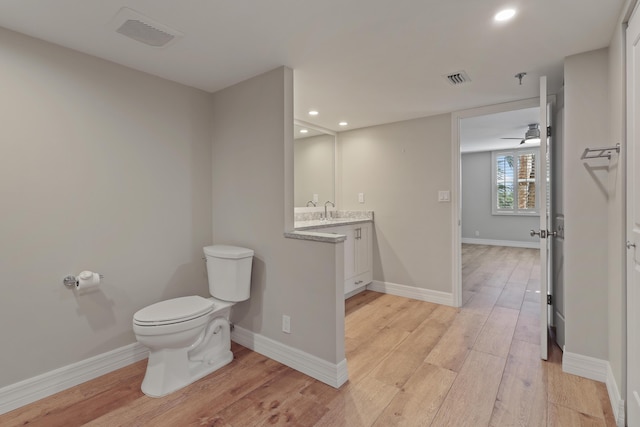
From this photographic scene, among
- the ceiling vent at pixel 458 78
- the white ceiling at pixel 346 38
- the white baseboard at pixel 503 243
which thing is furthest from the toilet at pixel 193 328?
the white baseboard at pixel 503 243

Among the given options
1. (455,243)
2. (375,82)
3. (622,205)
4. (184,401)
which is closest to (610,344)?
(622,205)

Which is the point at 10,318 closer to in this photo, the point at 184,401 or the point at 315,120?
the point at 184,401

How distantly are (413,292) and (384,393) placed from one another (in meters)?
1.92

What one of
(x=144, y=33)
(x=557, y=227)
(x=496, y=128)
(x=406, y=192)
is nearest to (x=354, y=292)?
(x=406, y=192)

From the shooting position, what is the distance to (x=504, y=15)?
1631 millimetres

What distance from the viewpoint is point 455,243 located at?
3.37m

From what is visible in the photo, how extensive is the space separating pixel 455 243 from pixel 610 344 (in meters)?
1.57

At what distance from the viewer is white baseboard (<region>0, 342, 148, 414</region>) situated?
1.78 metres

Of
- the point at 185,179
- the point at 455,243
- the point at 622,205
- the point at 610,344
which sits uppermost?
the point at 185,179

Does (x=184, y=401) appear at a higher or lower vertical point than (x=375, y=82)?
lower

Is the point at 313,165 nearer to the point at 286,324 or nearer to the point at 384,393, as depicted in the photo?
the point at 286,324

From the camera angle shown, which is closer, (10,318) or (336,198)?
(10,318)

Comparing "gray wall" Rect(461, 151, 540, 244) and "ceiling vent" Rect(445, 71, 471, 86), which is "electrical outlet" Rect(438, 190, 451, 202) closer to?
"ceiling vent" Rect(445, 71, 471, 86)

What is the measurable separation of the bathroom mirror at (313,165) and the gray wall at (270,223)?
123 centimetres
